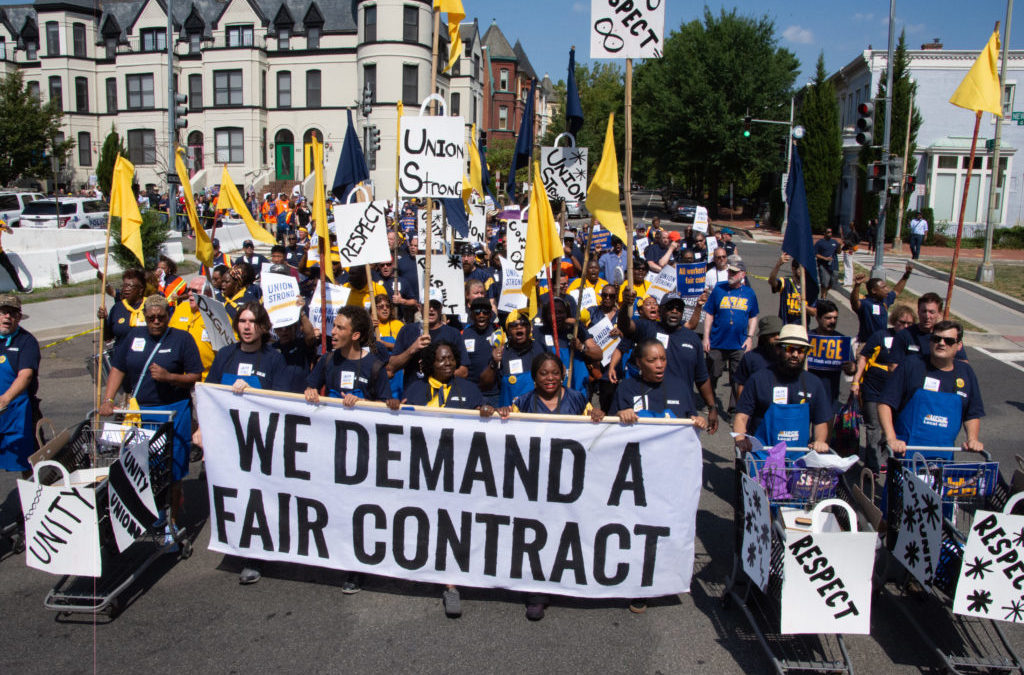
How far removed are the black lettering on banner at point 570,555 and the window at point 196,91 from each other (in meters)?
52.5

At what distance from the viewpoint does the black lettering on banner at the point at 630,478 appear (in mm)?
4949

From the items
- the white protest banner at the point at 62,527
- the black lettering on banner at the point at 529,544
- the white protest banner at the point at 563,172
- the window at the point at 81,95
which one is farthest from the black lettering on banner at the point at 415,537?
the window at the point at 81,95

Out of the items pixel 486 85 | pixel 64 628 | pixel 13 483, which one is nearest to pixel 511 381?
pixel 64 628

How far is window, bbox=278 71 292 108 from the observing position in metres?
50.6

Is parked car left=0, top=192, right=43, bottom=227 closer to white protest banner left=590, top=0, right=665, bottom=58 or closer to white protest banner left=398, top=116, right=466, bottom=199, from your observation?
white protest banner left=398, top=116, right=466, bottom=199

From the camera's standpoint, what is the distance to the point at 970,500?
500cm

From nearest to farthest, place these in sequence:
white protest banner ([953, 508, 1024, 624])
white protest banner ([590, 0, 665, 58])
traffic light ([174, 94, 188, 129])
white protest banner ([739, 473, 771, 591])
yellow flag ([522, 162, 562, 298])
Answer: white protest banner ([953, 508, 1024, 624])
white protest banner ([739, 473, 771, 591])
yellow flag ([522, 162, 562, 298])
white protest banner ([590, 0, 665, 58])
traffic light ([174, 94, 188, 129])

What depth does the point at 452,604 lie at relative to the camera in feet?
16.7

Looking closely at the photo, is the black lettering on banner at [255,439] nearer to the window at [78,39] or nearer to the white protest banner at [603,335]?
the white protest banner at [603,335]

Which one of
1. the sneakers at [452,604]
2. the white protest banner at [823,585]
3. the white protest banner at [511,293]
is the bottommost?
the sneakers at [452,604]

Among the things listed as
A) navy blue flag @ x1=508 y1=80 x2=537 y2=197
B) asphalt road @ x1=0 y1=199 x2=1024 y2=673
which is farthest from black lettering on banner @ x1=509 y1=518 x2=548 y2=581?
navy blue flag @ x1=508 y1=80 x2=537 y2=197

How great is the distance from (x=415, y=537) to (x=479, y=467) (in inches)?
25.5

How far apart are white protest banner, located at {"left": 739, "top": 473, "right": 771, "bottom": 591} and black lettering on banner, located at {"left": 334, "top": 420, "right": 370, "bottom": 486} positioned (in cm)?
238

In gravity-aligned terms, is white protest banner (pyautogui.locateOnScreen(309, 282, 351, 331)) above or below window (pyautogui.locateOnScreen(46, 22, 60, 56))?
below
